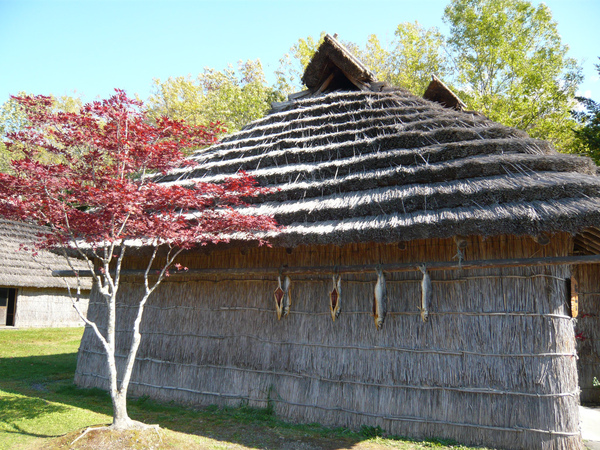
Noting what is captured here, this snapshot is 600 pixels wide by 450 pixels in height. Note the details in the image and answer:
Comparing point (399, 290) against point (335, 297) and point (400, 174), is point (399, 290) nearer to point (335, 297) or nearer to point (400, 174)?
point (335, 297)

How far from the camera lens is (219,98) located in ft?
78.6

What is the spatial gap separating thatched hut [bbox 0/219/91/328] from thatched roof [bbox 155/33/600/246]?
12.7m

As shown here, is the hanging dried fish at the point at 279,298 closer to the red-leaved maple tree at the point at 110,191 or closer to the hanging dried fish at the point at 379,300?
the red-leaved maple tree at the point at 110,191

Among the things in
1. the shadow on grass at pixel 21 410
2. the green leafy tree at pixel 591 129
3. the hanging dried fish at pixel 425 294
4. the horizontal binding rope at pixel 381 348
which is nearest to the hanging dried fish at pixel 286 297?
the horizontal binding rope at pixel 381 348

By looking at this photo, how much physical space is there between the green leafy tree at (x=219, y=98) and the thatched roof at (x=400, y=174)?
575 inches

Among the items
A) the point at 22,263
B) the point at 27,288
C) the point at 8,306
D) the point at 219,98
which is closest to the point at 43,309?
the point at 27,288

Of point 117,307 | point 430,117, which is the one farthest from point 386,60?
point 117,307

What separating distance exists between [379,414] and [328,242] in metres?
2.25

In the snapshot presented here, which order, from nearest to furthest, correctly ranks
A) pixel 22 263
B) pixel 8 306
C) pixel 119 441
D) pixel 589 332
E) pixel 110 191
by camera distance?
pixel 119 441 → pixel 110 191 → pixel 589 332 → pixel 22 263 → pixel 8 306

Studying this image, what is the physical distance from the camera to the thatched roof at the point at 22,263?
1694 cm

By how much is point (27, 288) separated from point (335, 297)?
16802 millimetres

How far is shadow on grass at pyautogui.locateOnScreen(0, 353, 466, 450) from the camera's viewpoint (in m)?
5.17

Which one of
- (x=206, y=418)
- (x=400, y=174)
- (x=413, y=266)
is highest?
(x=400, y=174)

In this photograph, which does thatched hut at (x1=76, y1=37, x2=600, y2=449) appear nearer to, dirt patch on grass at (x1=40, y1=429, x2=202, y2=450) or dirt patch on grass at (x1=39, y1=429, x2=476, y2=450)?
dirt patch on grass at (x1=39, y1=429, x2=476, y2=450)
